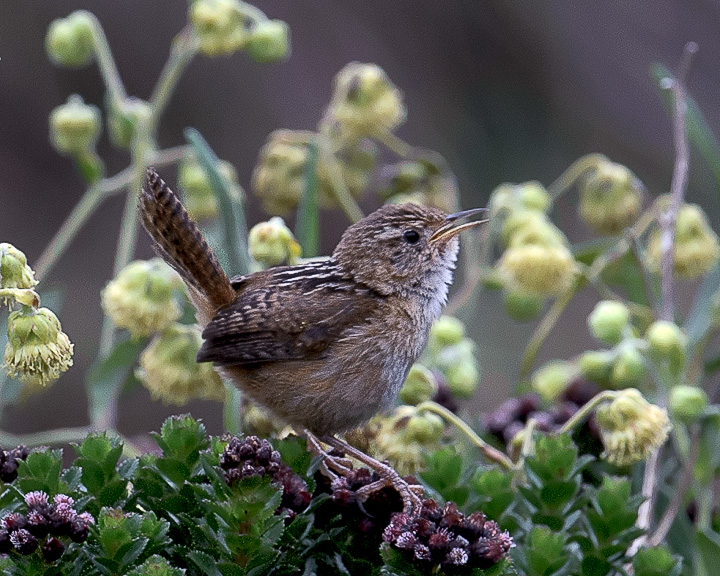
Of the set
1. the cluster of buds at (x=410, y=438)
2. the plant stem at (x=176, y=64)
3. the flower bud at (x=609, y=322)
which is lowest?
the cluster of buds at (x=410, y=438)

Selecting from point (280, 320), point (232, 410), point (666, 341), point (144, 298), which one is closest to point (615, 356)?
point (666, 341)

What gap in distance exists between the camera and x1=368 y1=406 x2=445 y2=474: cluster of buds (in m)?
2.54

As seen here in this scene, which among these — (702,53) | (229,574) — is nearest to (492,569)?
(229,574)

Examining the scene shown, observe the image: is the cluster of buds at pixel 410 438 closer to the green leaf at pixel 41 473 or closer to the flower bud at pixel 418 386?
the flower bud at pixel 418 386

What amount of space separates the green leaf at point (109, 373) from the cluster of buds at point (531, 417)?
99 cm

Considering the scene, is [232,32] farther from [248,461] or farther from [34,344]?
[248,461]

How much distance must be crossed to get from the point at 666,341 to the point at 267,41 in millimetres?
1426

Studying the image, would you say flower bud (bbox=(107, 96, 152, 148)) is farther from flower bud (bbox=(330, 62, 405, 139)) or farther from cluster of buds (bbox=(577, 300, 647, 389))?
cluster of buds (bbox=(577, 300, 647, 389))

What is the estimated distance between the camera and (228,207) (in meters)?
3.00

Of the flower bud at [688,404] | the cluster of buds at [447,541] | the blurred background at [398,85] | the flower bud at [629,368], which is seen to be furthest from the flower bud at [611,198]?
the blurred background at [398,85]

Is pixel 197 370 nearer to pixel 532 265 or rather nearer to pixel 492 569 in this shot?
pixel 532 265

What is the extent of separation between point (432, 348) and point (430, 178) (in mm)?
703

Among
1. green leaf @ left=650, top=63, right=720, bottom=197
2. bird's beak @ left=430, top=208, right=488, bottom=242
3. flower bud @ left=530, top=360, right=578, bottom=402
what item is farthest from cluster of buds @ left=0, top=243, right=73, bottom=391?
green leaf @ left=650, top=63, right=720, bottom=197

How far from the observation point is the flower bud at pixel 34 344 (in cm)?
184
